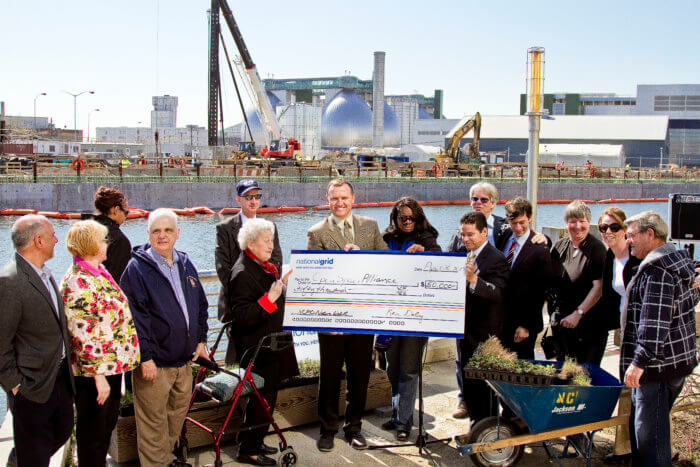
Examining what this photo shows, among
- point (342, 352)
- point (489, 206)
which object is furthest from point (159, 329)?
point (489, 206)

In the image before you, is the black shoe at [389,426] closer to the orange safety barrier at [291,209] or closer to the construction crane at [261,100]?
the orange safety barrier at [291,209]

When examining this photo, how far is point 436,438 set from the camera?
547 cm

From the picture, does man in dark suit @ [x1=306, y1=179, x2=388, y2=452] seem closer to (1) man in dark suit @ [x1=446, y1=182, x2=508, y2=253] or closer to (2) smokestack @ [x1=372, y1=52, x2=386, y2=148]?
(1) man in dark suit @ [x1=446, y1=182, x2=508, y2=253]

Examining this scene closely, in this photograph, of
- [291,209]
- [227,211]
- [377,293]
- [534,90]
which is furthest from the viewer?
[291,209]

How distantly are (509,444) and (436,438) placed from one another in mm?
1008

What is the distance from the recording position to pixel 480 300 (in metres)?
5.25

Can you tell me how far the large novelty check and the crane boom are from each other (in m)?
55.1

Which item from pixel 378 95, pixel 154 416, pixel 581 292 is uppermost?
pixel 378 95

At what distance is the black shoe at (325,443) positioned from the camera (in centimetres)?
516

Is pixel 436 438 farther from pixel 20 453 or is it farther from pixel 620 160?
pixel 620 160

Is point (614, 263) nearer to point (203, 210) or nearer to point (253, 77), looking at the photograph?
point (203, 210)

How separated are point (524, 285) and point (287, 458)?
2.36 m

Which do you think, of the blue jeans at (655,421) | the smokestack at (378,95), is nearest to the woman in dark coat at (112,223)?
the blue jeans at (655,421)

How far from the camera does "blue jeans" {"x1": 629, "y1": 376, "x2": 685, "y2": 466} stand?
175 inches
